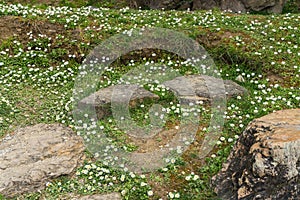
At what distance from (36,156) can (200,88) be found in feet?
11.0

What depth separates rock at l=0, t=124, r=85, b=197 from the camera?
6.46 metres

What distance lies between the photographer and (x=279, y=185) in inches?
197

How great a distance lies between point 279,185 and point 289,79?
175 inches

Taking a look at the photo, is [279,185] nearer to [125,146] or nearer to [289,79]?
[125,146]

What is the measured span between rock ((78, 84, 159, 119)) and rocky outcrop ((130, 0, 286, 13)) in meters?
6.55

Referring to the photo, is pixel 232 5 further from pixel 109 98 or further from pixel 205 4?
pixel 109 98

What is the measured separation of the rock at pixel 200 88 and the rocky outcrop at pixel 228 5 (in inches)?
226

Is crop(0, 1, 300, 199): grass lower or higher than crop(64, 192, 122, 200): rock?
higher

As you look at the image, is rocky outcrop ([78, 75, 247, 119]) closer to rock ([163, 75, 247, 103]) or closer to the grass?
rock ([163, 75, 247, 103])

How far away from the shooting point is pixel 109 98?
26.2 feet

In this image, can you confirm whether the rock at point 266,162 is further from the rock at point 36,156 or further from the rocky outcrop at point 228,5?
the rocky outcrop at point 228,5

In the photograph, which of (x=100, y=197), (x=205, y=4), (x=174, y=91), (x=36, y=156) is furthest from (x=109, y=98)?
(x=205, y=4)

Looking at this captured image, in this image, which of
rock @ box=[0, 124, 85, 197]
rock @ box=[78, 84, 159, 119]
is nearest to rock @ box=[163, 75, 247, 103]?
rock @ box=[78, 84, 159, 119]

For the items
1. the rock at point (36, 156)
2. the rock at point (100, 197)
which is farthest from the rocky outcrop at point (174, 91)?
the rock at point (100, 197)
